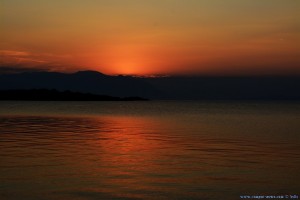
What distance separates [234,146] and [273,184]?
1337 cm

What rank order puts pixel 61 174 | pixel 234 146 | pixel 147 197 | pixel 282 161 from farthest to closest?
pixel 234 146
pixel 282 161
pixel 61 174
pixel 147 197

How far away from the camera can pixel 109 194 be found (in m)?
15.4

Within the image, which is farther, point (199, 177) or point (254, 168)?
point (254, 168)

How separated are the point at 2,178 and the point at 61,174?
2.60m

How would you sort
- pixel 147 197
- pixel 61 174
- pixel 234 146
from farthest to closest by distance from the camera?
pixel 234 146 < pixel 61 174 < pixel 147 197

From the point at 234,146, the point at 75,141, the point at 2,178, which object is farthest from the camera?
the point at 75,141

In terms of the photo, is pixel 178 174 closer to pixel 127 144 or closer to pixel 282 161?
pixel 282 161

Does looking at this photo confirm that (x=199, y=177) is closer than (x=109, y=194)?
No

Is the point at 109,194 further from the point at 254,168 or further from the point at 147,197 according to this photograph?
the point at 254,168

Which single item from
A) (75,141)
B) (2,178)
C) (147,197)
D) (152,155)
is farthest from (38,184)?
(75,141)

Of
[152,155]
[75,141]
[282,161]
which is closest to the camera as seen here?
[282,161]

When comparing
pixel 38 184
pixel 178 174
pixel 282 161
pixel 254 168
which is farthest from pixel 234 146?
pixel 38 184

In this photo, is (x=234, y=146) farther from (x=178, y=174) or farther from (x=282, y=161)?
(x=178, y=174)

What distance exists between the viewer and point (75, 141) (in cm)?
3297
